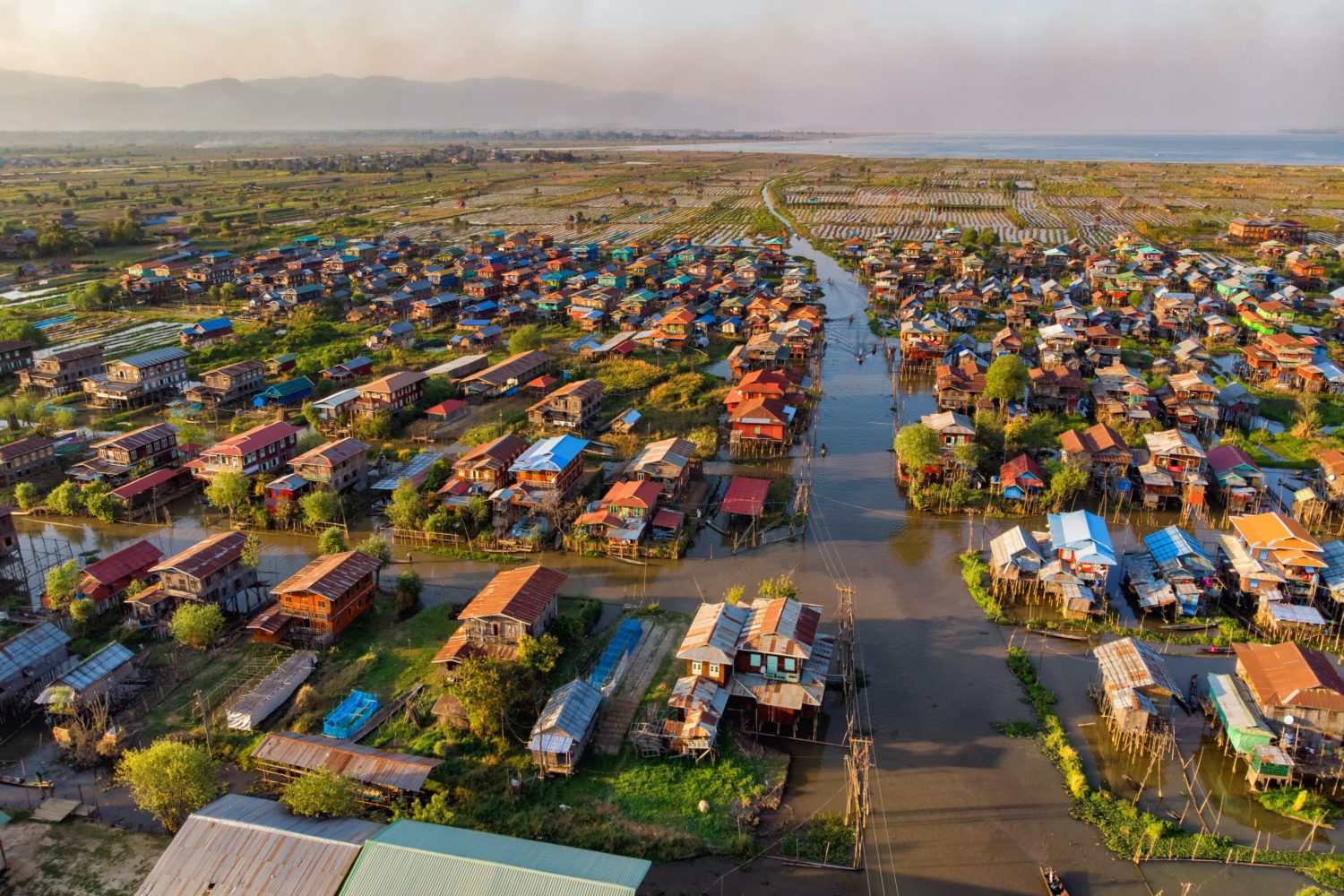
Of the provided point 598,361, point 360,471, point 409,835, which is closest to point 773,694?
point 409,835

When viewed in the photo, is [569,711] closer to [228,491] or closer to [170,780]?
[170,780]

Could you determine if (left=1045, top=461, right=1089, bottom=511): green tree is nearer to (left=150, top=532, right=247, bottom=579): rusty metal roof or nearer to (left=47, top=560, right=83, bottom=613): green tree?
(left=150, top=532, right=247, bottom=579): rusty metal roof

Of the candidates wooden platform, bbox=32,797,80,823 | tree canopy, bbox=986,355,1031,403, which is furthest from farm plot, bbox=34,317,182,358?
tree canopy, bbox=986,355,1031,403

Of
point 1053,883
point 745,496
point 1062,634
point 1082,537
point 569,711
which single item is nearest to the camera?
point 1053,883

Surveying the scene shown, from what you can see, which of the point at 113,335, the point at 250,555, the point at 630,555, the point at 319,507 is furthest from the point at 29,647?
the point at 113,335

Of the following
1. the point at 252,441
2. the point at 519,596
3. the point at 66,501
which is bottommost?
the point at 66,501

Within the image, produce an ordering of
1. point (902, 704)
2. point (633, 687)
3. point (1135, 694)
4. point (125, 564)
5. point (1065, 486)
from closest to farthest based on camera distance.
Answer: point (1135, 694), point (902, 704), point (633, 687), point (125, 564), point (1065, 486)

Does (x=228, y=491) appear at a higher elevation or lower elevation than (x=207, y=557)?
lower

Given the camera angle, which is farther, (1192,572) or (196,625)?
(1192,572)
